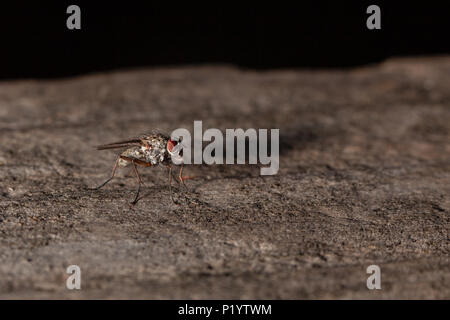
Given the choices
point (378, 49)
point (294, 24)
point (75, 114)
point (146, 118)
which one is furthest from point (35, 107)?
Answer: point (378, 49)

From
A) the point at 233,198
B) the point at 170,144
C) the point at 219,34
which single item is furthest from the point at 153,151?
the point at 219,34

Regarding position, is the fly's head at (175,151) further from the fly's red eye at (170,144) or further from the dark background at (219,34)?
the dark background at (219,34)

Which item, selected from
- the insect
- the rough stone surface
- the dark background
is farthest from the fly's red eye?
the dark background

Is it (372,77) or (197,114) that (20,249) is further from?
(372,77)

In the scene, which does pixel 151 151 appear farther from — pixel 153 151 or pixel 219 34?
pixel 219 34

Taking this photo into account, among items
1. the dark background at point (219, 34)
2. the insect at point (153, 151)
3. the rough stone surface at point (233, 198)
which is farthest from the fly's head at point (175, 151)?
the dark background at point (219, 34)
